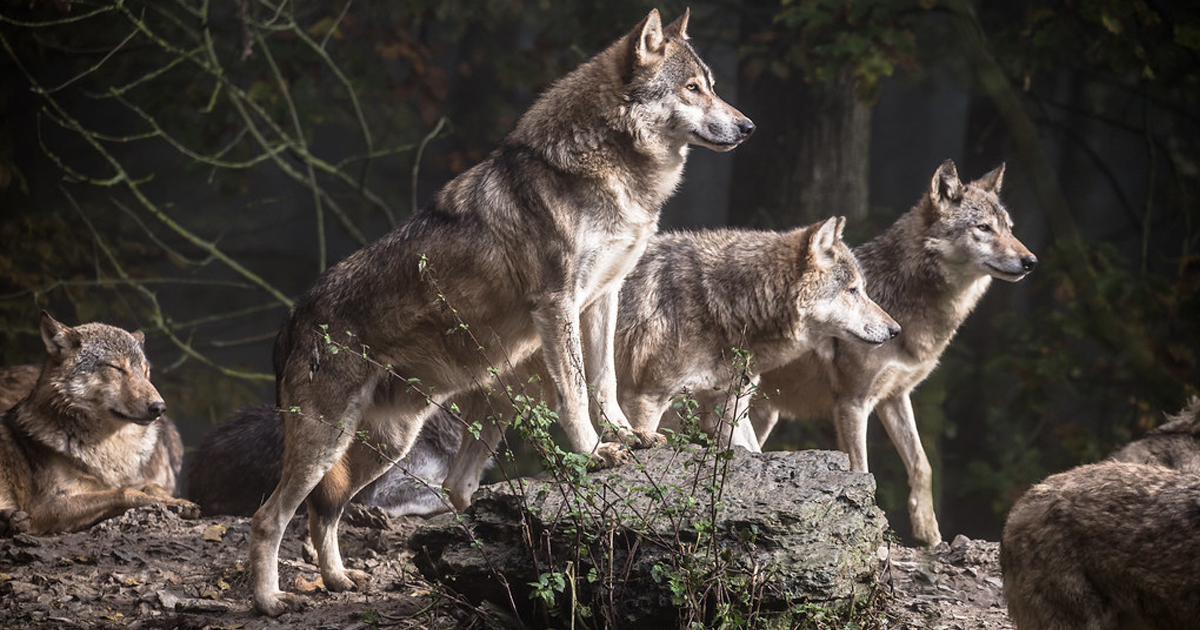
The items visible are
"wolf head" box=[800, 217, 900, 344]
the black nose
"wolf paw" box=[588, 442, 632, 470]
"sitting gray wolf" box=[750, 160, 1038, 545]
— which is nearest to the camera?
"wolf paw" box=[588, 442, 632, 470]

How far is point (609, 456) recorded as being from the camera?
4.53 meters

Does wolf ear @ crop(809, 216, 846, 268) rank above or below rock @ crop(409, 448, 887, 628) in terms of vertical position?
above

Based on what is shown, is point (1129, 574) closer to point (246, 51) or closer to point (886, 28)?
point (886, 28)

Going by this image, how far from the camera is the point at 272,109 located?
10094 mm

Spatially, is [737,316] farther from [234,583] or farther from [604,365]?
[234,583]

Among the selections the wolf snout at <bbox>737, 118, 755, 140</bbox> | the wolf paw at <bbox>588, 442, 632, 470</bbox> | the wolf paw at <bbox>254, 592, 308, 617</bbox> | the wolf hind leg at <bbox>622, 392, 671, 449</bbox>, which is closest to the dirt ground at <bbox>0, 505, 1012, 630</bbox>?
the wolf paw at <bbox>254, 592, 308, 617</bbox>

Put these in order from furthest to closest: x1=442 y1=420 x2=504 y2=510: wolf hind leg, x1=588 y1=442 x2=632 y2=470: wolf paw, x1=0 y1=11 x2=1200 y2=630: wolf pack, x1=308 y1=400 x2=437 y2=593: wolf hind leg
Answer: x1=442 y1=420 x2=504 y2=510: wolf hind leg → x1=308 y1=400 x2=437 y2=593: wolf hind leg → x1=588 y1=442 x2=632 y2=470: wolf paw → x1=0 y1=11 x2=1200 y2=630: wolf pack

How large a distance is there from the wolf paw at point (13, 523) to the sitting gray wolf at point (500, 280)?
199 centimetres

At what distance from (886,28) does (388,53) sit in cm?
460

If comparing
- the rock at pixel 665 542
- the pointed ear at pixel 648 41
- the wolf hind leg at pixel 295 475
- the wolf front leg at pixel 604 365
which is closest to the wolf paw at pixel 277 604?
the wolf hind leg at pixel 295 475

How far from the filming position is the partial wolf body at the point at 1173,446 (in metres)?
5.59

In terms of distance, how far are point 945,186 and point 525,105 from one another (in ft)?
19.2

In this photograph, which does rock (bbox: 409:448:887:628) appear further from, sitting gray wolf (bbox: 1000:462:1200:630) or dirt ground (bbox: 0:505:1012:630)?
sitting gray wolf (bbox: 1000:462:1200:630)

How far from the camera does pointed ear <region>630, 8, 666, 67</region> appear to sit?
5.04 metres
